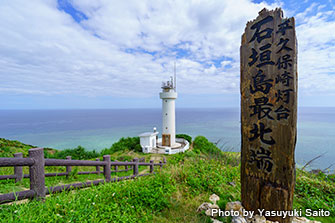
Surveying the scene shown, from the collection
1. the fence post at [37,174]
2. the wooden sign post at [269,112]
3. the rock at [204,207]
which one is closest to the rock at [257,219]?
the wooden sign post at [269,112]

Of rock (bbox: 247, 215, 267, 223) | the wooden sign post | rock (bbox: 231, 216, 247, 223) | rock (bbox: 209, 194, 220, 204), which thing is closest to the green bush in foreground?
rock (bbox: 209, 194, 220, 204)

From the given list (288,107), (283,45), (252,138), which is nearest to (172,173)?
(252,138)

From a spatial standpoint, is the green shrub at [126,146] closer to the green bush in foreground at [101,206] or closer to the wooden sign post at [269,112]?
the green bush in foreground at [101,206]

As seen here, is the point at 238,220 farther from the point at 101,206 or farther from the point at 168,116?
the point at 168,116

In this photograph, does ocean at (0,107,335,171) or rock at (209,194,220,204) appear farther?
ocean at (0,107,335,171)

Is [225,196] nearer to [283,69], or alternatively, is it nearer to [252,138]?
[252,138]

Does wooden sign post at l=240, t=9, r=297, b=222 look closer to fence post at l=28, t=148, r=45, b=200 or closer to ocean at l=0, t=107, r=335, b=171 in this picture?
ocean at l=0, t=107, r=335, b=171

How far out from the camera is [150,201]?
2.57 meters

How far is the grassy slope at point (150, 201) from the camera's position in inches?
79.4

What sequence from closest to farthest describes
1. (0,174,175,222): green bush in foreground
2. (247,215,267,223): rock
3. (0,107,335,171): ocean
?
(0,174,175,222): green bush in foreground
(247,215,267,223): rock
(0,107,335,171): ocean

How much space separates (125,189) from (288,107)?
2.96m

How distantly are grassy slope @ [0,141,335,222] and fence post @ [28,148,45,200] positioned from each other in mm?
183

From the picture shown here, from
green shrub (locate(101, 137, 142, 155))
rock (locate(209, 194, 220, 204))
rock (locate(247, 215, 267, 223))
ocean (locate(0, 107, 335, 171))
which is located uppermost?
rock (locate(247, 215, 267, 223))

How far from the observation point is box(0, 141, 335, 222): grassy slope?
6.61ft
